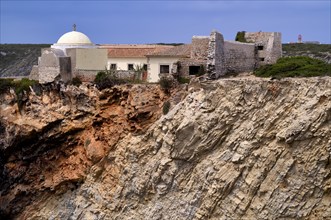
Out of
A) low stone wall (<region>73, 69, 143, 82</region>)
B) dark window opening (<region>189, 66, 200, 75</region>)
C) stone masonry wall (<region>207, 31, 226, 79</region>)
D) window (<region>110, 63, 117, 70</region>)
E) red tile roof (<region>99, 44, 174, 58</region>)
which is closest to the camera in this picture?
stone masonry wall (<region>207, 31, 226, 79</region>)

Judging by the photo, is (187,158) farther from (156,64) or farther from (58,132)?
(58,132)

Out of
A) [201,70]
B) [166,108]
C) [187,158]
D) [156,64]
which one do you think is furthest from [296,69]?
[156,64]

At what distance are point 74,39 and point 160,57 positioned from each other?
5.48 meters

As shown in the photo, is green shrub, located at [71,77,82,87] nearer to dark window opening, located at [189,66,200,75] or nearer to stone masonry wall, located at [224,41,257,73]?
dark window opening, located at [189,66,200,75]

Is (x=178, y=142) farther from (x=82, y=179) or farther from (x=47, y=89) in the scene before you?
(x=47, y=89)

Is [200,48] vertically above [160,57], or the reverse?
[200,48]

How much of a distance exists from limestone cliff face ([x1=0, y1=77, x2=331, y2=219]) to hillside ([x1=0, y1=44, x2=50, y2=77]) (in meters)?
33.8

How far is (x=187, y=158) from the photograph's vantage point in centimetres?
2142

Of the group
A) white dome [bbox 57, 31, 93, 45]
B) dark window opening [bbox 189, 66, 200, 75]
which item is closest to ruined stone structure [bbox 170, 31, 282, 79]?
dark window opening [bbox 189, 66, 200, 75]

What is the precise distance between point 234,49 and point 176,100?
185 inches

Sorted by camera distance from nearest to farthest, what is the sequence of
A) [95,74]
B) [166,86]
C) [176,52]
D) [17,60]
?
[166,86], [176,52], [95,74], [17,60]

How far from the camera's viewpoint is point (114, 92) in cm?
2462

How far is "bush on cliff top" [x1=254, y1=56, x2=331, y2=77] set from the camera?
22156mm

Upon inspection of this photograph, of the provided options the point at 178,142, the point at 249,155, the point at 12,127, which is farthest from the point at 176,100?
the point at 12,127
